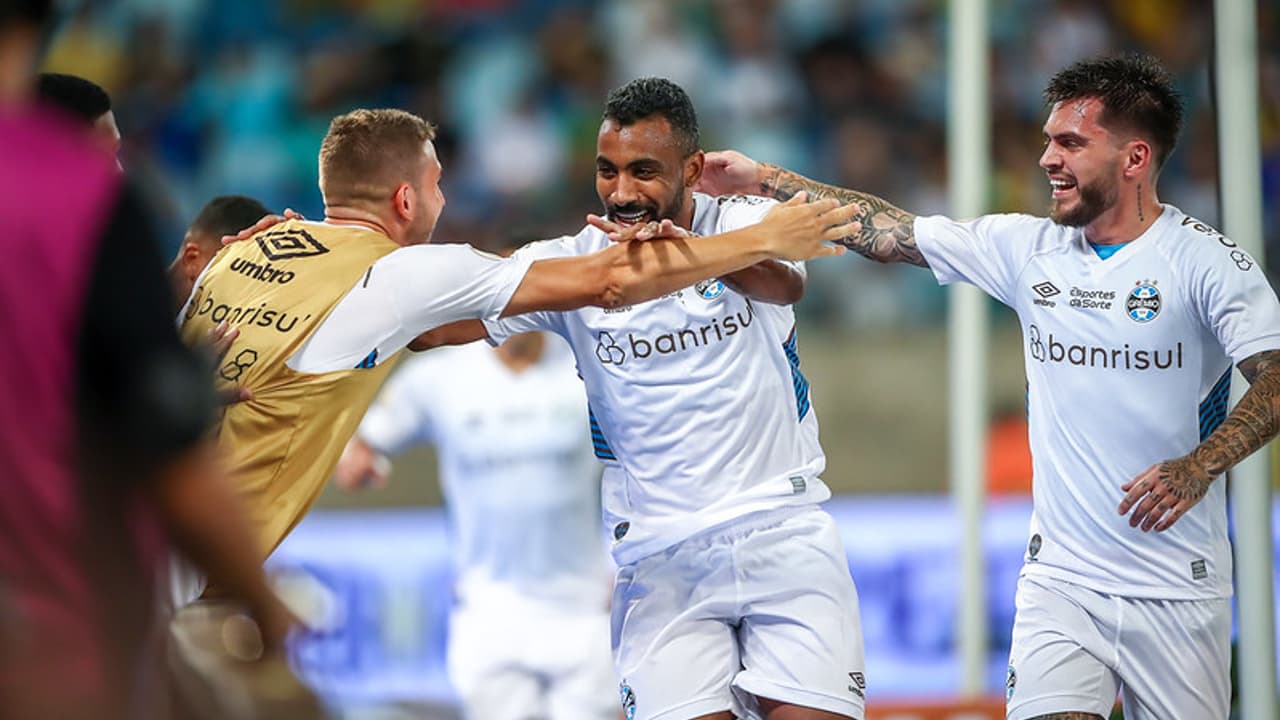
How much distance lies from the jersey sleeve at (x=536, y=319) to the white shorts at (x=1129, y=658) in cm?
187

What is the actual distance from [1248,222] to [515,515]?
12.6 ft

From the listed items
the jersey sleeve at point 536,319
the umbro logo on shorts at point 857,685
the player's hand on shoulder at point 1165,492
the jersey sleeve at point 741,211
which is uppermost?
the jersey sleeve at point 741,211

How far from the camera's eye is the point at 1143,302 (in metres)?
5.24

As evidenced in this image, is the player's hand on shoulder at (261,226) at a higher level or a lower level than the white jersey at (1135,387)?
higher

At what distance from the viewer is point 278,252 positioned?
4.88 metres

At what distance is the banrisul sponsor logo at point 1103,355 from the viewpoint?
5203mm

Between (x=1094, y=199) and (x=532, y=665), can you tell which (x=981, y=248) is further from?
(x=532, y=665)

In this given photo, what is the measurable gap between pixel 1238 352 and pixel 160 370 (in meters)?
3.77

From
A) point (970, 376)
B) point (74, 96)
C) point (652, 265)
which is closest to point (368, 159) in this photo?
point (74, 96)

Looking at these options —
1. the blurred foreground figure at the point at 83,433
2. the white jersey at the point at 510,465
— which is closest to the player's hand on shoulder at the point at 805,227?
the blurred foreground figure at the point at 83,433

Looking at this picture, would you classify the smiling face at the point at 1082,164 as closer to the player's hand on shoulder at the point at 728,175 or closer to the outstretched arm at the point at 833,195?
the outstretched arm at the point at 833,195

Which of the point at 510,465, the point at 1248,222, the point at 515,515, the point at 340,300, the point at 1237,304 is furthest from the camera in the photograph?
the point at 510,465

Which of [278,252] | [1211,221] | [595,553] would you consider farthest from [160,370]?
[1211,221]

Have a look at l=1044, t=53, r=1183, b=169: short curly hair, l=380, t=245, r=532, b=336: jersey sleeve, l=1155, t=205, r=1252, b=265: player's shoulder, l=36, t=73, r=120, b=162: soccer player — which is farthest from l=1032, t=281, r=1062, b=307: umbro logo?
l=36, t=73, r=120, b=162: soccer player
